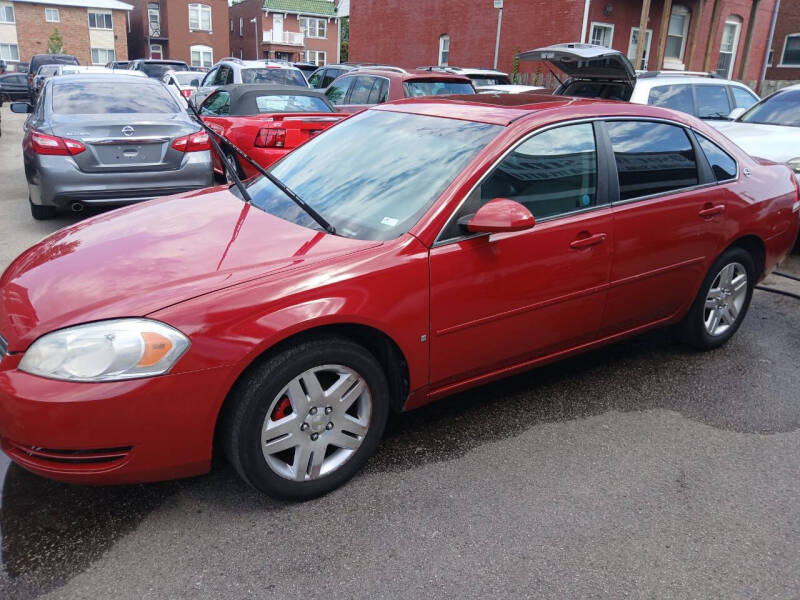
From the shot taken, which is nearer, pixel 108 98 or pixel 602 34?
pixel 108 98

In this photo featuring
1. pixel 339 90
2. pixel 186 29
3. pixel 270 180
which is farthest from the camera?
pixel 186 29

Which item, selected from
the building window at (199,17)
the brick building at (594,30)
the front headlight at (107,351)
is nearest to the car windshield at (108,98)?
the front headlight at (107,351)

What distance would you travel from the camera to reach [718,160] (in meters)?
4.30

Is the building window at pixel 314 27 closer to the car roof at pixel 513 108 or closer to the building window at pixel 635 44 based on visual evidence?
the building window at pixel 635 44

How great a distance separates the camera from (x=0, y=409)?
2494mm

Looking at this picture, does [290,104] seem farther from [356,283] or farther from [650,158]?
[356,283]

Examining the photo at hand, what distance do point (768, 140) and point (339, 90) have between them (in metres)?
6.91

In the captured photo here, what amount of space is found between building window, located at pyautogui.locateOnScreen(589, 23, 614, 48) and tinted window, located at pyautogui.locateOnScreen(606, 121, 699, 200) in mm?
18435

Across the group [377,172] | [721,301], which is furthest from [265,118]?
[721,301]

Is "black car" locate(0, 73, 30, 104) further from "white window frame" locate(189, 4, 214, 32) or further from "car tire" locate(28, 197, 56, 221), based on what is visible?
"white window frame" locate(189, 4, 214, 32)

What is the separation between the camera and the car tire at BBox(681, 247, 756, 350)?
436cm

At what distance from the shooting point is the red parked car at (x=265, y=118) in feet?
25.9

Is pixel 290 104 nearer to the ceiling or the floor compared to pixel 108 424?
nearer to the ceiling

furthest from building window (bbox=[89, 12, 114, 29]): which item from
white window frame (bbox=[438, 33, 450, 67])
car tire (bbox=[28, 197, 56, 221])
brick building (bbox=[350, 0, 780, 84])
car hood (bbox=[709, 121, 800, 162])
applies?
car hood (bbox=[709, 121, 800, 162])
